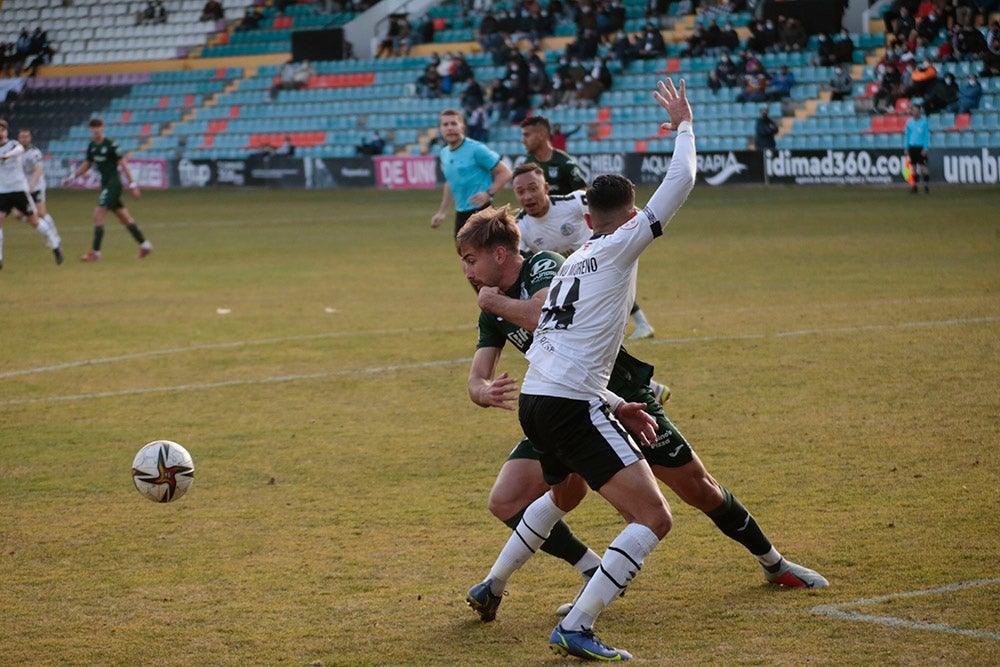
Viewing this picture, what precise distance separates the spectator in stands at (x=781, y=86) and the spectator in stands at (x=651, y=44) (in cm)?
469

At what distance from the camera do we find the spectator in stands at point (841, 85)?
3653 centimetres

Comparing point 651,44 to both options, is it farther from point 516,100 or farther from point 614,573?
point 614,573

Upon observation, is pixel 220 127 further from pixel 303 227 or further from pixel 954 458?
pixel 954 458

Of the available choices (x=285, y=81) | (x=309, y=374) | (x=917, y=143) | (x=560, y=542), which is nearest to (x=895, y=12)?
(x=917, y=143)

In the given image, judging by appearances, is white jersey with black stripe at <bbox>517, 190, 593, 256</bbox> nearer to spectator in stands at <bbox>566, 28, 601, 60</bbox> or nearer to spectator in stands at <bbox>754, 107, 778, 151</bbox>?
spectator in stands at <bbox>754, 107, 778, 151</bbox>

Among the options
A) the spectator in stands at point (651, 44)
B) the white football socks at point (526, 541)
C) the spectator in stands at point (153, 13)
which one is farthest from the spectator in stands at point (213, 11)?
the white football socks at point (526, 541)

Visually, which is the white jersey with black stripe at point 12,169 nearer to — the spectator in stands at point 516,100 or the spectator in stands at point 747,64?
the spectator in stands at point 516,100

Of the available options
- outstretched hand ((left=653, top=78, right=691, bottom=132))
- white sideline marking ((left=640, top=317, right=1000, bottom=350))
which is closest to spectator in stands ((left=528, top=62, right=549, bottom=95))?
white sideline marking ((left=640, top=317, right=1000, bottom=350))

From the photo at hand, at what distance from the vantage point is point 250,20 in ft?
178

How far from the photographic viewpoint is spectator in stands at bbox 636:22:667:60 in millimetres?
40938

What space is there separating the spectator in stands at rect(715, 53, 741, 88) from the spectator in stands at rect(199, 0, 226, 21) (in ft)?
83.0

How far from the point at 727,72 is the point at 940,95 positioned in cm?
738

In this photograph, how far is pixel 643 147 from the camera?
127ft

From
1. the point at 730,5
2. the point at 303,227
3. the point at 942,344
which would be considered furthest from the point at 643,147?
the point at 942,344
